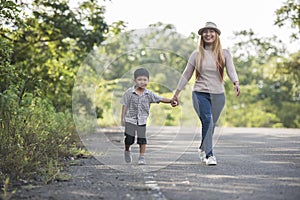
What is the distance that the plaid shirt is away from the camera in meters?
7.12

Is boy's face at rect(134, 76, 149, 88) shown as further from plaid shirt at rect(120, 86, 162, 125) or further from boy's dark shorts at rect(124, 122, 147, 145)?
boy's dark shorts at rect(124, 122, 147, 145)

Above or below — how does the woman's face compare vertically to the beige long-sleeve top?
above

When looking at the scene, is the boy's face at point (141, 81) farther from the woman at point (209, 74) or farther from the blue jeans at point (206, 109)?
the blue jeans at point (206, 109)

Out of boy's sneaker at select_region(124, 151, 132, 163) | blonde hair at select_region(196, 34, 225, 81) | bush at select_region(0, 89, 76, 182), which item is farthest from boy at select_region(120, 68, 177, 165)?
bush at select_region(0, 89, 76, 182)

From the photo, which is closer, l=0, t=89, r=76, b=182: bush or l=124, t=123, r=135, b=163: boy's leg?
l=0, t=89, r=76, b=182: bush

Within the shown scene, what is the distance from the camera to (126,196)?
4.68m

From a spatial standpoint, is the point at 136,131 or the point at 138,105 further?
the point at 136,131

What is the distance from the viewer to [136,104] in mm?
7117

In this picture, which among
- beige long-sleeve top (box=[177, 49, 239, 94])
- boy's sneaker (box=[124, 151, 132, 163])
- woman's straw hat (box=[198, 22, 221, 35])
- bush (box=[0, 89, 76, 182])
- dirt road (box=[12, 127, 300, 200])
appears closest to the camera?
dirt road (box=[12, 127, 300, 200])

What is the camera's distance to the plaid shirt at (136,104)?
712 centimetres

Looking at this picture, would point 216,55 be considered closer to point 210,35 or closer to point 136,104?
point 210,35

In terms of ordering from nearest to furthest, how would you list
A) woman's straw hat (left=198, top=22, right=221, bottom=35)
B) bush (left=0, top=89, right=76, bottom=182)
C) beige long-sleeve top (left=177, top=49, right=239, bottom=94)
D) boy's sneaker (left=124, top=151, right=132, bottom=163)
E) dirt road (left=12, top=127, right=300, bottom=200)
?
dirt road (left=12, top=127, right=300, bottom=200)
bush (left=0, top=89, right=76, bottom=182)
woman's straw hat (left=198, top=22, right=221, bottom=35)
beige long-sleeve top (left=177, top=49, right=239, bottom=94)
boy's sneaker (left=124, top=151, right=132, bottom=163)

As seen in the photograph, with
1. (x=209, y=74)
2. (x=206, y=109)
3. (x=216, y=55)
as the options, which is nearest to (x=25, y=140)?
(x=206, y=109)

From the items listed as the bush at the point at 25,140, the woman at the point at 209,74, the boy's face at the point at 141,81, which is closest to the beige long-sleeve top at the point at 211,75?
the woman at the point at 209,74
